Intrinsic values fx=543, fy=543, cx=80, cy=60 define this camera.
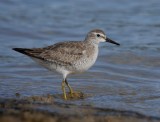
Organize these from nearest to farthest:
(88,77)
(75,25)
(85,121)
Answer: (85,121), (88,77), (75,25)

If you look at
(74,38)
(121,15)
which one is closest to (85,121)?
(74,38)

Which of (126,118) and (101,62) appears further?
(101,62)

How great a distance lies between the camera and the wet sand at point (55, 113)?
854 cm

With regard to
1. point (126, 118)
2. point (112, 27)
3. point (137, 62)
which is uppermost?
point (112, 27)

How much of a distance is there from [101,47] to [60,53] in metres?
4.57

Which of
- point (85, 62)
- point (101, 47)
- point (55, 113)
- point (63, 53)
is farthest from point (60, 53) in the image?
point (101, 47)

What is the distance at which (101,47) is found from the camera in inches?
634

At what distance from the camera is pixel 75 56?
1162cm

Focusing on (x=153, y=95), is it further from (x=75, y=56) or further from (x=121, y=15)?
(x=121, y=15)

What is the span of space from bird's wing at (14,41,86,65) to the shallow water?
34.1 inches

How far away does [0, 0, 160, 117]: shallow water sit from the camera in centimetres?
1196

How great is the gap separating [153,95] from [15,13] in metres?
→ 9.80

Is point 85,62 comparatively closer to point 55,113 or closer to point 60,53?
point 60,53

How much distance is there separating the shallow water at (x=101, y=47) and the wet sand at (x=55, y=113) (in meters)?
0.70
